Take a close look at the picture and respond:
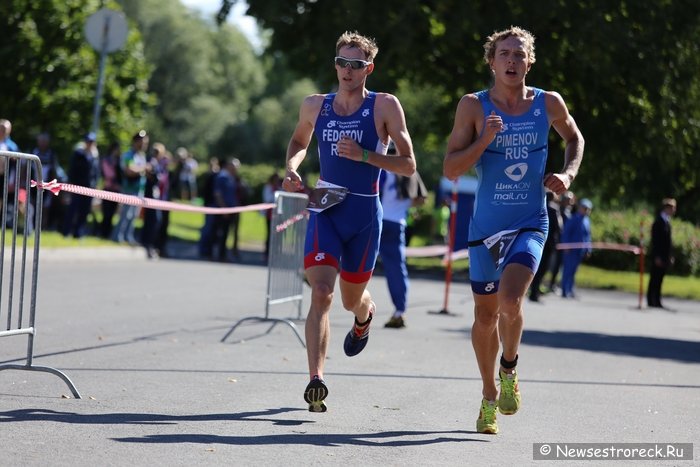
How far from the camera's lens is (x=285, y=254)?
13523 millimetres

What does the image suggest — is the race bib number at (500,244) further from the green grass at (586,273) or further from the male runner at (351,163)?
the green grass at (586,273)

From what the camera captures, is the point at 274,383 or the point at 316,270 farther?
the point at 274,383

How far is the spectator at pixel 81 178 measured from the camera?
2361 cm

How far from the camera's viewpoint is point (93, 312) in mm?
14289

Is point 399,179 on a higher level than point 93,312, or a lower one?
higher

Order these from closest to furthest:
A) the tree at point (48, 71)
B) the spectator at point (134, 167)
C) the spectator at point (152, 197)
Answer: the spectator at point (134, 167)
the spectator at point (152, 197)
the tree at point (48, 71)

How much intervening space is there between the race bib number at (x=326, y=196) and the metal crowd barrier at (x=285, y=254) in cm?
388

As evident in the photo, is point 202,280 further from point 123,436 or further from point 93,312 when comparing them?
point 123,436

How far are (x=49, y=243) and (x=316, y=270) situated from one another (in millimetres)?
15034

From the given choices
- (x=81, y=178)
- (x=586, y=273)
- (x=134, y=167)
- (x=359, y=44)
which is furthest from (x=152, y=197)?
→ (x=359, y=44)

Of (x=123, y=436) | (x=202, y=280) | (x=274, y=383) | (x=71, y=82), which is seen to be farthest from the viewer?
(x=71, y=82)

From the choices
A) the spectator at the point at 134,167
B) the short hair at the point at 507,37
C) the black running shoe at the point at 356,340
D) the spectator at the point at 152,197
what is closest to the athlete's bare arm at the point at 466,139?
the short hair at the point at 507,37

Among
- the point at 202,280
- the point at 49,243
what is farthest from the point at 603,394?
the point at 49,243

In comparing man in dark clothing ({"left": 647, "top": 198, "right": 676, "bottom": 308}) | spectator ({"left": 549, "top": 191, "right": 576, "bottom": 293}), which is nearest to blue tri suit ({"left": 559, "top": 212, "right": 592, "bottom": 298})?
spectator ({"left": 549, "top": 191, "right": 576, "bottom": 293})
